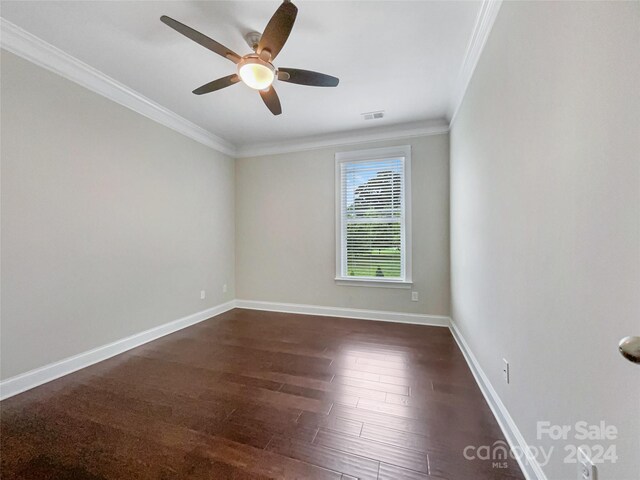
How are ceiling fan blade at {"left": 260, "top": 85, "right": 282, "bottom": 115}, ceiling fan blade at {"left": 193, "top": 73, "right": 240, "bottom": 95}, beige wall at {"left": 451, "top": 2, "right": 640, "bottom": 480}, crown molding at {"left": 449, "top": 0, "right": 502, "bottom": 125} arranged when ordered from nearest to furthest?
beige wall at {"left": 451, "top": 2, "right": 640, "bottom": 480} → crown molding at {"left": 449, "top": 0, "right": 502, "bottom": 125} → ceiling fan blade at {"left": 193, "top": 73, "right": 240, "bottom": 95} → ceiling fan blade at {"left": 260, "top": 85, "right": 282, "bottom": 115}

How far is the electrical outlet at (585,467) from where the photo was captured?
0.80m

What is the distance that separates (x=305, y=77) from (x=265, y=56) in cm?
34

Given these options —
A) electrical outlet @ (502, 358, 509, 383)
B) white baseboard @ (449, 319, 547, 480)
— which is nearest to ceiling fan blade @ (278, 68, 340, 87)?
electrical outlet @ (502, 358, 509, 383)

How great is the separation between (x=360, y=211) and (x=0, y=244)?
A: 11.7ft

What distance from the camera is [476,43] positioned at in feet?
6.17

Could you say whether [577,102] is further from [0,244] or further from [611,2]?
[0,244]

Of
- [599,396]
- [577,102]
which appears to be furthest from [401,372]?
[577,102]

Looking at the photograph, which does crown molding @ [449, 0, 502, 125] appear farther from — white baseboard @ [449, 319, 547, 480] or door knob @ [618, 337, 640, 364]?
white baseboard @ [449, 319, 547, 480]

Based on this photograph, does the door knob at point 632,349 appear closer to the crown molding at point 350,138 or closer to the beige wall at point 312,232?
the beige wall at point 312,232

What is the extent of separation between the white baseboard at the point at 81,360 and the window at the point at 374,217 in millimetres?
2345

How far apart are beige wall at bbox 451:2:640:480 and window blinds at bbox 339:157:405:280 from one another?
1.85m

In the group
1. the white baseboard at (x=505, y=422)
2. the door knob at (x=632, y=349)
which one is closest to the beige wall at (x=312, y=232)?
the white baseboard at (x=505, y=422)

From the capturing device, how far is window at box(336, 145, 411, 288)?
356cm

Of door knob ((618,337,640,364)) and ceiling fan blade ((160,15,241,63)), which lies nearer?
door knob ((618,337,640,364))
